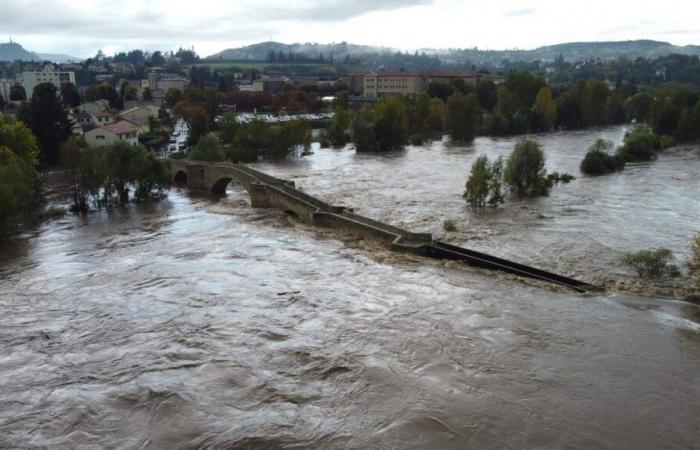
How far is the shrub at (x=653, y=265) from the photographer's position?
858 inches

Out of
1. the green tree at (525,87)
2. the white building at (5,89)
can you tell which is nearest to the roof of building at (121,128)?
the white building at (5,89)

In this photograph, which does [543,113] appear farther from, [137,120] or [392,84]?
[137,120]

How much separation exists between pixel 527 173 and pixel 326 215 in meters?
14.6

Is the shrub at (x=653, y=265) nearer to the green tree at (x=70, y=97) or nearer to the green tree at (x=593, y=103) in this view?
the green tree at (x=593, y=103)

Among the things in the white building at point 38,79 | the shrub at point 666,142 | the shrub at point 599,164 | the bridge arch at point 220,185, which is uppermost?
the white building at point 38,79

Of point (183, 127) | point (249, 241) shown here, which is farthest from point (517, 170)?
point (183, 127)

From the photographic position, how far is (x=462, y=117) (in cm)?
6981

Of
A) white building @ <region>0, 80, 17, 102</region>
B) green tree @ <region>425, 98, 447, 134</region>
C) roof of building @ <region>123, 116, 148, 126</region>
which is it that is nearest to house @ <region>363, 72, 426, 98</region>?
green tree @ <region>425, 98, 447, 134</region>

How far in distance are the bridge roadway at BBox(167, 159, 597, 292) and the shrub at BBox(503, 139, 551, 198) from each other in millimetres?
12341

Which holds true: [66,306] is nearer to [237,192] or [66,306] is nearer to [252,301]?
[252,301]

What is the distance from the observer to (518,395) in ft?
44.7

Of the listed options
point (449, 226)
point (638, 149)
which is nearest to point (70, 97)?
point (638, 149)

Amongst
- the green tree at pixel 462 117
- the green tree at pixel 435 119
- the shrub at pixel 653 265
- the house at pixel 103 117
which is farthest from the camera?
the house at pixel 103 117

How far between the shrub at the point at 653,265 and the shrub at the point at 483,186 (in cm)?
1252
